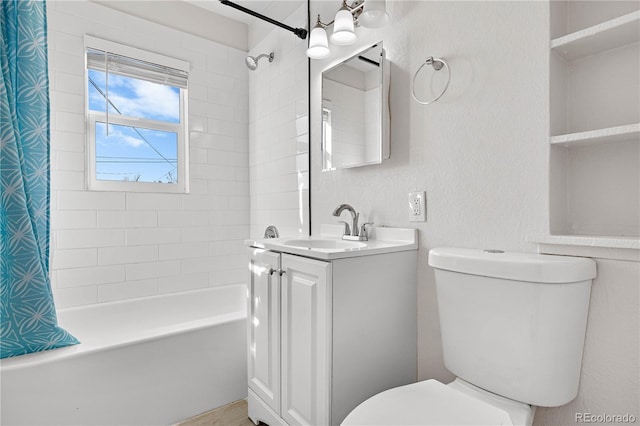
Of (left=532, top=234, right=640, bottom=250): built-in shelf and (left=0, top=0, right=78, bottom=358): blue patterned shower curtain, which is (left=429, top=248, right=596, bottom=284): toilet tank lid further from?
(left=0, top=0, right=78, bottom=358): blue patterned shower curtain

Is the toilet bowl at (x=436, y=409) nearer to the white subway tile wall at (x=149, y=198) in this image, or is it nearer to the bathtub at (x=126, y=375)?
the bathtub at (x=126, y=375)

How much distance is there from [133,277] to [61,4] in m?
1.77

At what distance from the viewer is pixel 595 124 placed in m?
1.06

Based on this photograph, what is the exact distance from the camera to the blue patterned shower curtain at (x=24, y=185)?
4.82 feet

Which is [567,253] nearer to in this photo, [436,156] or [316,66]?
[436,156]

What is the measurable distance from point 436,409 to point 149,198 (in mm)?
2237

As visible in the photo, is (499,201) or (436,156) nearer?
(499,201)

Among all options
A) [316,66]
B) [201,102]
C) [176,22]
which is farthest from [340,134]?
[176,22]

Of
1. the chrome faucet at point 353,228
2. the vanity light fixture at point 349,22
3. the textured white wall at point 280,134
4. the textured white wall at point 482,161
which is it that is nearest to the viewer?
the textured white wall at point 482,161

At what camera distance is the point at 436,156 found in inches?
56.7

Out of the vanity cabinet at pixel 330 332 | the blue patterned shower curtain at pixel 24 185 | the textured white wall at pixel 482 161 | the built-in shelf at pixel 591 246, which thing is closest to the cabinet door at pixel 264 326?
the vanity cabinet at pixel 330 332

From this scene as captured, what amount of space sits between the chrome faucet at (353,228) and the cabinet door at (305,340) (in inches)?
15.7

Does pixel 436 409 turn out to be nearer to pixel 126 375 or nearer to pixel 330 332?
pixel 330 332

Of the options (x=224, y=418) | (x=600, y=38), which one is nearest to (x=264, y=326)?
(x=224, y=418)
